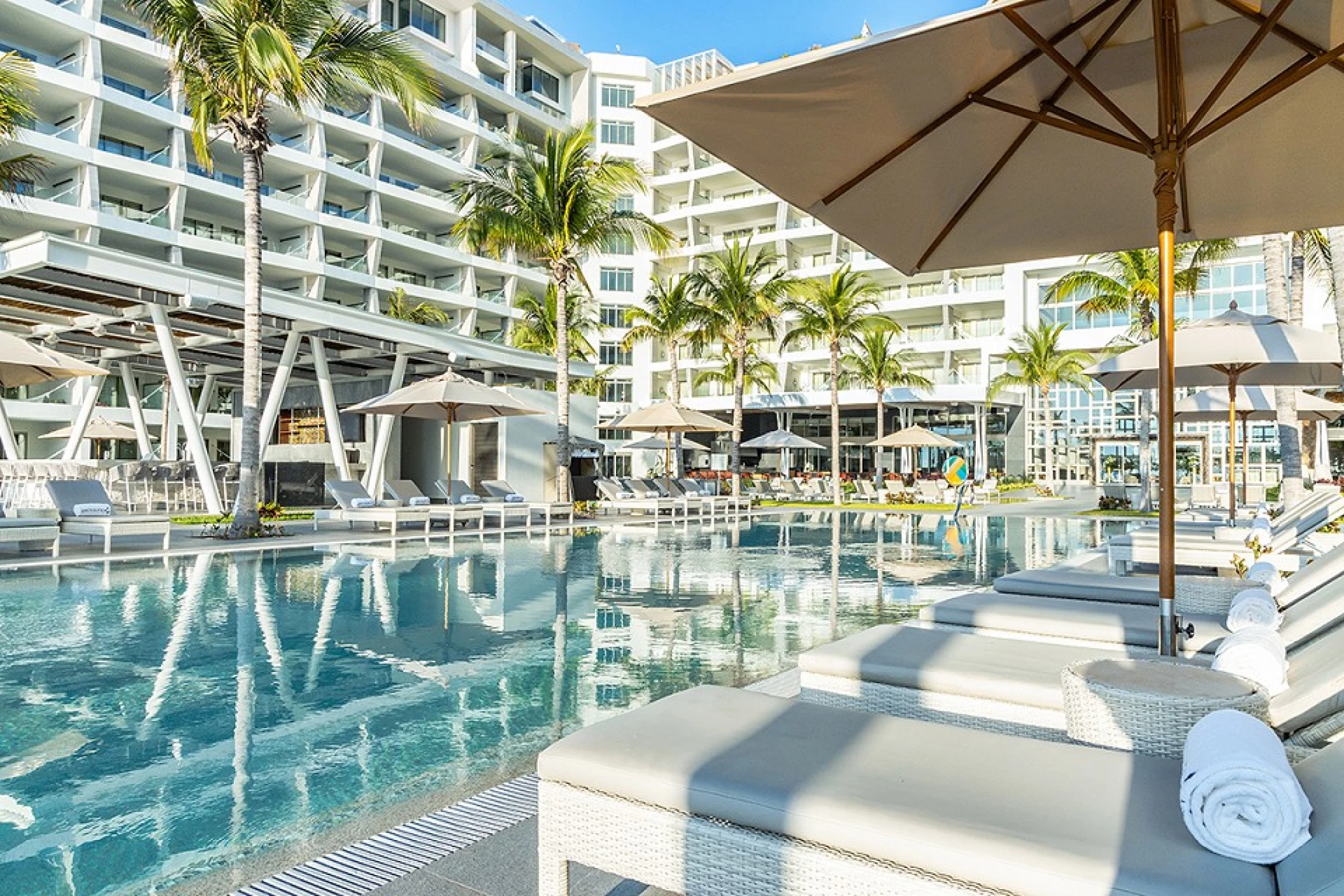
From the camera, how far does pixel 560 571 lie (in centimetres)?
1051

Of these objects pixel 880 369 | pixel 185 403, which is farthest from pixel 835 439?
pixel 185 403

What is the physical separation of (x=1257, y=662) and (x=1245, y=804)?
4.41 ft

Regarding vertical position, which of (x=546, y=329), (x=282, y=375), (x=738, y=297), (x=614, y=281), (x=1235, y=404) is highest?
(x=614, y=281)

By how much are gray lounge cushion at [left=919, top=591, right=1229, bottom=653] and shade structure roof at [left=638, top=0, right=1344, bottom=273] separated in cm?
189

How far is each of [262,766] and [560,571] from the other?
678 cm

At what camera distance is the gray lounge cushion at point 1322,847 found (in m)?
1.45

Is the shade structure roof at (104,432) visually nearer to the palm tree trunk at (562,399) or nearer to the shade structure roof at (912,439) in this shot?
the palm tree trunk at (562,399)

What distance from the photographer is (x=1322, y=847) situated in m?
1.55

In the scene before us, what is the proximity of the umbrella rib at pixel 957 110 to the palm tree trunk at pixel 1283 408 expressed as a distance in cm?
1227

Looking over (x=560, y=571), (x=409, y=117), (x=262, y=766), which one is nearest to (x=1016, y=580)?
(x=262, y=766)

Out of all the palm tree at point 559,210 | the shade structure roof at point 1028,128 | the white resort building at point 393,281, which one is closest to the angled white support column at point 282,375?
the white resort building at point 393,281

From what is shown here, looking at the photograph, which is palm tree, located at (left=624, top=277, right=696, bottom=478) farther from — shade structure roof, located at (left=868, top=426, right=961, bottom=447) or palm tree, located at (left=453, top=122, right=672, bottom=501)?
palm tree, located at (left=453, top=122, right=672, bottom=501)

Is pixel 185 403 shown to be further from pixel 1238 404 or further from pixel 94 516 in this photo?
pixel 1238 404

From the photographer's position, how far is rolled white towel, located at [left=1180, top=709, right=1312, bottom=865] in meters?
1.59
